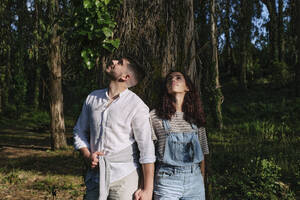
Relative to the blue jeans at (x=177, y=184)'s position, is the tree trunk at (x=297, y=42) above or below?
above

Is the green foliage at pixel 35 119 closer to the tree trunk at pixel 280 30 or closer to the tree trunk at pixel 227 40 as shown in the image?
the tree trunk at pixel 227 40

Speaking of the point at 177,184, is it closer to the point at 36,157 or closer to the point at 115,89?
the point at 115,89

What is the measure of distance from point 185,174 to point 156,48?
123 cm

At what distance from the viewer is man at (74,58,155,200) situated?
2.05 meters

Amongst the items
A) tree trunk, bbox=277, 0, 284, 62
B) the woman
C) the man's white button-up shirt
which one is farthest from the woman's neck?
tree trunk, bbox=277, 0, 284, 62

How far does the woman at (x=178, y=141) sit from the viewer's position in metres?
2.36

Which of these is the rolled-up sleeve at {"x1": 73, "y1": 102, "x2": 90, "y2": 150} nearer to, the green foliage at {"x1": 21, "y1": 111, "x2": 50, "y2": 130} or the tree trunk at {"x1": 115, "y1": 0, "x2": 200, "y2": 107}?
the tree trunk at {"x1": 115, "y1": 0, "x2": 200, "y2": 107}

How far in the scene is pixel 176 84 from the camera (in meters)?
2.57

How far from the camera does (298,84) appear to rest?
40.8 ft

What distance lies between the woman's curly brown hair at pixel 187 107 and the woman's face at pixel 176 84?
0.11 feet

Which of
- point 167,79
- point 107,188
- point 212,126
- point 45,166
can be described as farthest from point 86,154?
point 212,126

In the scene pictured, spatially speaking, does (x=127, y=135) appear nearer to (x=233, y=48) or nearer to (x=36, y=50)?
(x=36, y=50)

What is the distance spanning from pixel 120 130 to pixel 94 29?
Answer: 43.6 inches

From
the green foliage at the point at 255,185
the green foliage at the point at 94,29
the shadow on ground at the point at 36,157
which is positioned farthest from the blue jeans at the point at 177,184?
the shadow on ground at the point at 36,157
